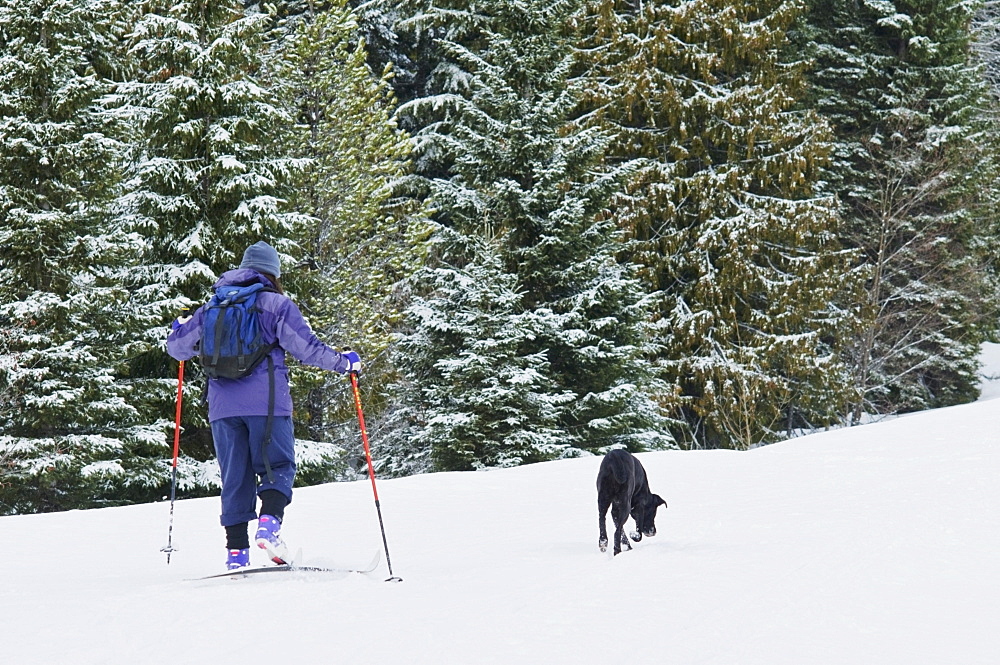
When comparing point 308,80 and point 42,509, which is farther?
point 308,80

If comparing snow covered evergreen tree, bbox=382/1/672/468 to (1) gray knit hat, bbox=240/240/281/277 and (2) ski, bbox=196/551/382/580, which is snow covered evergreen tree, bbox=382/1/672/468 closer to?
(1) gray knit hat, bbox=240/240/281/277

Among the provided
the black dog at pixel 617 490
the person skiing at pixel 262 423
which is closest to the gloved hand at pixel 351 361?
the person skiing at pixel 262 423

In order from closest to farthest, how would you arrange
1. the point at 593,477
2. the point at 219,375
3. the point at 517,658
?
the point at 517,658 → the point at 219,375 → the point at 593,477

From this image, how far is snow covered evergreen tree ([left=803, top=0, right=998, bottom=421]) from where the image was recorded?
25531 millimetres

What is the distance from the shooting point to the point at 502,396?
1401cm

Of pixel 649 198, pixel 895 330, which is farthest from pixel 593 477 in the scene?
pixel 895 330

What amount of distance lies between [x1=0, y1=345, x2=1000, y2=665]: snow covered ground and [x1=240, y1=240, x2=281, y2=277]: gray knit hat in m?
1.62

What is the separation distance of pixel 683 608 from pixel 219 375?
2.55 metres

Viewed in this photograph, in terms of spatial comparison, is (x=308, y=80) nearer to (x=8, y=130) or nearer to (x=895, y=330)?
(x=8, y=130)

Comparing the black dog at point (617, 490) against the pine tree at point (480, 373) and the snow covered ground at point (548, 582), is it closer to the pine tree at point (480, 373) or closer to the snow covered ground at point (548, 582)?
the snow covered ground at point (548, 582)

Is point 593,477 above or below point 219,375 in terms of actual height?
below

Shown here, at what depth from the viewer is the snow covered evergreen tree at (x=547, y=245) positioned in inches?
593

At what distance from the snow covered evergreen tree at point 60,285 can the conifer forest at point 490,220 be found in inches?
1.7

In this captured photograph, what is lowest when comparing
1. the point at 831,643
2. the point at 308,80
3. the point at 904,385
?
the point at 831,643
